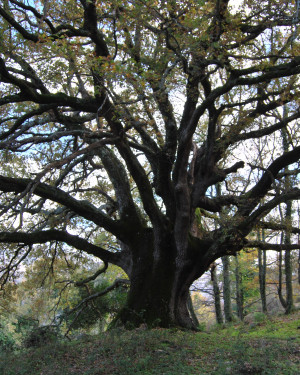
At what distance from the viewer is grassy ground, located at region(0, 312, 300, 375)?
4.10 m

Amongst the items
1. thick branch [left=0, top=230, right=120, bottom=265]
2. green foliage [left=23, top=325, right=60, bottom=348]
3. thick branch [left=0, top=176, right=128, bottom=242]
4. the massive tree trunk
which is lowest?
green foliage [left=23, top=325, right=60, bottom=348]

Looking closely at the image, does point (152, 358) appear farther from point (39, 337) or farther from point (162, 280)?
point (162, 280)

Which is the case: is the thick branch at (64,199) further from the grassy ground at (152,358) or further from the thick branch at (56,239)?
the grassy ground at (152,358)

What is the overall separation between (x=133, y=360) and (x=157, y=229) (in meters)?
4.02

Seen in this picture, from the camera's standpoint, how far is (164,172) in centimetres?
828

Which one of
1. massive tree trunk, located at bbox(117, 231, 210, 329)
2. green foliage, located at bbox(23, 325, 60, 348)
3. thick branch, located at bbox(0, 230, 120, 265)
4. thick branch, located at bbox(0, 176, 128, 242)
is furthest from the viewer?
massive tree trunk, located at bbox(117, 231, 210, 329)

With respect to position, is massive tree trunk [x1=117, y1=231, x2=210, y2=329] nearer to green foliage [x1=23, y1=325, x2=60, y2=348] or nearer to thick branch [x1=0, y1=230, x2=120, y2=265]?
thick branch [x1=0, y1=230, x2=120, y2=265]

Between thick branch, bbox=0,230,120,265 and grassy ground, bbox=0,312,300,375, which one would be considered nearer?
grassy ground, bbox=0,312,300,375

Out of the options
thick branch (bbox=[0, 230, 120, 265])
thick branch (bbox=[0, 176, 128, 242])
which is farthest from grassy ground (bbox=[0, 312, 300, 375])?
thick branch (bbox=[0, 176, 128, 242])

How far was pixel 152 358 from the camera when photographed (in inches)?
178

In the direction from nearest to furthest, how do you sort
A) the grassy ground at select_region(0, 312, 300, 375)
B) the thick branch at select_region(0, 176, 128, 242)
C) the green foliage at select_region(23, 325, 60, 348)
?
1. the grassy ground at select_region(0, 312, 300, 375)
2. the green foliage at select_region(23, 325, 60, 348)
3. the thick branch at select_region(0, 176, 128, 242)

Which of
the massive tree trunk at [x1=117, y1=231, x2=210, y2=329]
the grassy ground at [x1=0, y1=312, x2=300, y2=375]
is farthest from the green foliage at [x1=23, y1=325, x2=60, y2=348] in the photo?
the massive tree trunk at [x1=117, y1=231, x2=210, y2=329]

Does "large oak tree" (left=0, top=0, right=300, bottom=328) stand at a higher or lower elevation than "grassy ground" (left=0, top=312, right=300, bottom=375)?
higher

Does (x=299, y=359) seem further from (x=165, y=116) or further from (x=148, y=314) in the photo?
(x=165, y=116)
